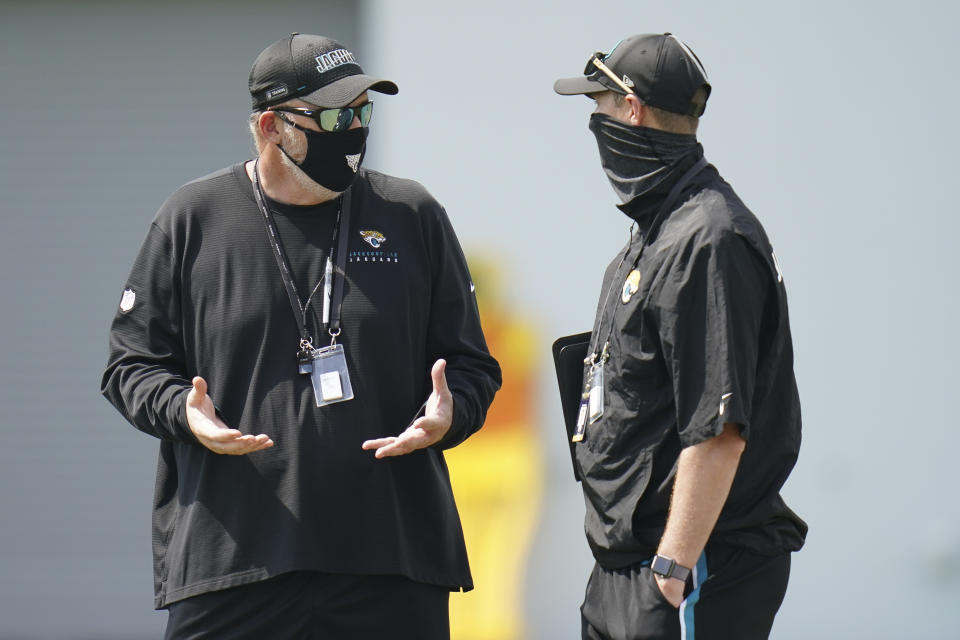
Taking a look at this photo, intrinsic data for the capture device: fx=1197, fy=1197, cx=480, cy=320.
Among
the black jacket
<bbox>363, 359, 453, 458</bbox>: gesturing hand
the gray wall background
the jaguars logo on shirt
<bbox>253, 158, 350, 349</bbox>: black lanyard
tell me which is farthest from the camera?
the gray wall background

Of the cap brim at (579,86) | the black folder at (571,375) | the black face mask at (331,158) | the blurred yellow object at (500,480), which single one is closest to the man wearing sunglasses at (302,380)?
the black face mask at (331,158)

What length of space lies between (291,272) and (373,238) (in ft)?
0.72

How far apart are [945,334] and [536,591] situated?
Result: 81.8 inches

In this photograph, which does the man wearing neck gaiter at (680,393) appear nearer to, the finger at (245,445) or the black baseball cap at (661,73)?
the black baseball cap at (661,73)

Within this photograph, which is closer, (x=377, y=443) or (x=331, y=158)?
(x=377, y=443)

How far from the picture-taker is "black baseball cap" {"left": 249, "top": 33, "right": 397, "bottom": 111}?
9.46 feet

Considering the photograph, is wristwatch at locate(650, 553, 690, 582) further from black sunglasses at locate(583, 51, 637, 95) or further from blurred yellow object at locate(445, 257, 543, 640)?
blurred yellow object at locate(445, 257, 543, 640)

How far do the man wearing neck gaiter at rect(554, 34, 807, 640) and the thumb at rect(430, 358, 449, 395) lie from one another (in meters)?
0.32

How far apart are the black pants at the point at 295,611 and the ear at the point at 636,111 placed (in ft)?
3.90

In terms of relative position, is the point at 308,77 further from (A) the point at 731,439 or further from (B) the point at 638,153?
(A) the point at 731,439

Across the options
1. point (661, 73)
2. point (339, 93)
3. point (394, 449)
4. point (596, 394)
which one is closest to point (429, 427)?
point (394, 449)

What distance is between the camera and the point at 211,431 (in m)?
2.62

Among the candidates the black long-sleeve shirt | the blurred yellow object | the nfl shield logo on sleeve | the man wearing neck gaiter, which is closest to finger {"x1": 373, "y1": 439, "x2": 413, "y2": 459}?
the black long-sleeve shirt

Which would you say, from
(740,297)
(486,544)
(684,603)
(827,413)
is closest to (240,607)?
(684,603)
